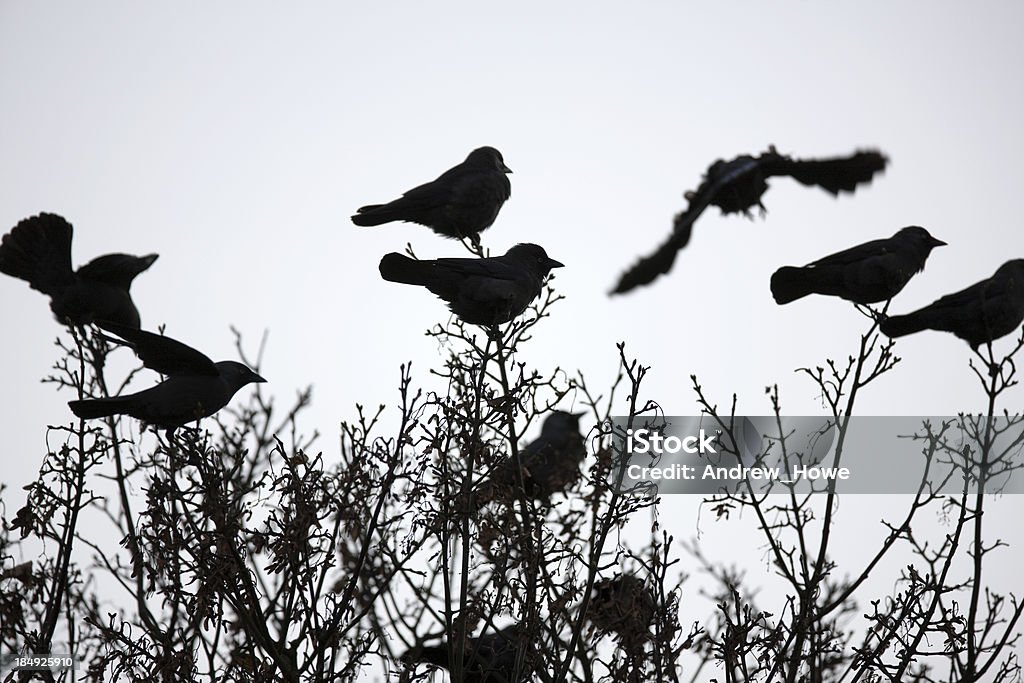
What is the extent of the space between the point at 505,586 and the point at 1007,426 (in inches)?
110

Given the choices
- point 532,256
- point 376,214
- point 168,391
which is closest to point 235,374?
point 168,391

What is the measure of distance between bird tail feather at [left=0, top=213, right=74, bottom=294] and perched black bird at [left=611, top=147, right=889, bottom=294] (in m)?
4.94

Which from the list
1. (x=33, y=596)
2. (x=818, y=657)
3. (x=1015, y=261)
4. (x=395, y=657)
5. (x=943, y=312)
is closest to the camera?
(x=818, y=657)

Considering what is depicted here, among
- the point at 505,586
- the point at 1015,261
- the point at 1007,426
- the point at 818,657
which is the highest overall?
the point at 1015,261

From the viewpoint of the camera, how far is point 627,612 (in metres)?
4.27

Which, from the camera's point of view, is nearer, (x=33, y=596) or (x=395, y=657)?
(x=395, y=657)

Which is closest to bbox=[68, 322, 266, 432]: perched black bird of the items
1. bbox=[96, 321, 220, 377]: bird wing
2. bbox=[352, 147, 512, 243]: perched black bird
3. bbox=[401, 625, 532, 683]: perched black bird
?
bbox=[96, 321, 220, 377]: bird wing

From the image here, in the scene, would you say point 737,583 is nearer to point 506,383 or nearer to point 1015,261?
point 506,383

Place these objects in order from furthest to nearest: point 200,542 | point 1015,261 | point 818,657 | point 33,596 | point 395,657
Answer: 1. point 1015,261
2. point 33,596
3. point 395,657
4. point 818,657
5. point 200,542

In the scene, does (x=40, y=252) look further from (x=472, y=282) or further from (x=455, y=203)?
(x=472, y=282)

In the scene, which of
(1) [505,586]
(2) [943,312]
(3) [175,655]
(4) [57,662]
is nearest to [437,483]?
(1) [505,586]

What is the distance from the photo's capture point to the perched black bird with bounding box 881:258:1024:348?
21.2ft

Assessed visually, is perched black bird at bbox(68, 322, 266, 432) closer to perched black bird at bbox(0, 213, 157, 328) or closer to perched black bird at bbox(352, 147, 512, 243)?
perched black bird at bbox(0, 213, 157, 328)

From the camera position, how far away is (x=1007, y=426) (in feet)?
16.2
